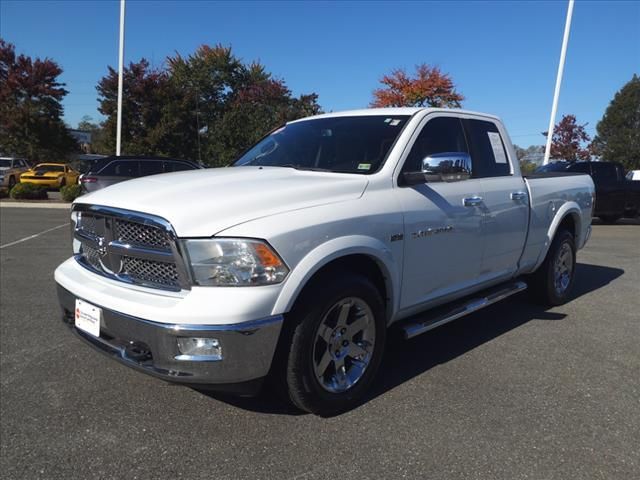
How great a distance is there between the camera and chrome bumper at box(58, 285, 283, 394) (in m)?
2.47

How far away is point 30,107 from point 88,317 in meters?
34.8

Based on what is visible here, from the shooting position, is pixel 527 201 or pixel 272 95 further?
pixel 272 95

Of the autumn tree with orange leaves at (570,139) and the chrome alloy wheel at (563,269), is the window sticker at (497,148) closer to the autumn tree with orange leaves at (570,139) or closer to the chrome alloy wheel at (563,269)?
the chrome alloy wheel at (563,269)

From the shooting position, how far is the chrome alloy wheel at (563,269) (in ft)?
17.5

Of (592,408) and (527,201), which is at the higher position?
(527,201)

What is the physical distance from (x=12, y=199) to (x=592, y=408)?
68.7 ft

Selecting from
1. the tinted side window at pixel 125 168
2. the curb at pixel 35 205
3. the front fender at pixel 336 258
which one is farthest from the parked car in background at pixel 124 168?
the front fender at pixel 336 258

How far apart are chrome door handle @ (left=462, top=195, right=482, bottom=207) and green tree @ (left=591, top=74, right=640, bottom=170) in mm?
40512

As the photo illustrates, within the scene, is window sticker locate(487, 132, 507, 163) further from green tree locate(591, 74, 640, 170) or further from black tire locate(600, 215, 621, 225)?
green tree locate(591, 74, 640, 170)

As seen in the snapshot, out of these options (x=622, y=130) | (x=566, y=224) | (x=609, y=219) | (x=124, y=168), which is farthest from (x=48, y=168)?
(x=622, y=130)

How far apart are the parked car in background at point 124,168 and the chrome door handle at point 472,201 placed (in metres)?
11.3

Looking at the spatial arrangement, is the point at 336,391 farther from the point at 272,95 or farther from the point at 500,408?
the point at 272,95

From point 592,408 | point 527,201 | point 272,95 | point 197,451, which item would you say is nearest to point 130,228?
point 197,451

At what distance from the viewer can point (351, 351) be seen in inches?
123
